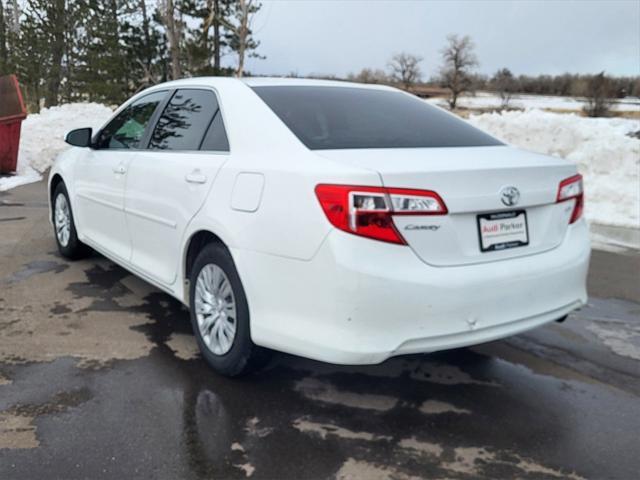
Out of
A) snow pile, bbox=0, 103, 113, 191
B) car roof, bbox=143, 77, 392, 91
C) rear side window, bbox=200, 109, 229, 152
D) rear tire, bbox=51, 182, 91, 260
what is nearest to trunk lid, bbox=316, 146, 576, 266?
rear side window, bbox=200, 109, 229, 152

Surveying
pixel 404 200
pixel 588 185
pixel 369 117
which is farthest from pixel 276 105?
pixel 588 185

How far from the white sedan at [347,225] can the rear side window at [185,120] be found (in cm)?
2

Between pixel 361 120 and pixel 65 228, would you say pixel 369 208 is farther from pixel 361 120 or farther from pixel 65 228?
pixel 65 228

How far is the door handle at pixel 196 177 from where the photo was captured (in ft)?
10.6

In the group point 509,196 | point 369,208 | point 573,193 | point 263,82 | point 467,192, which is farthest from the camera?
point 263,82

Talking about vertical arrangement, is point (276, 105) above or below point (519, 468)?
above

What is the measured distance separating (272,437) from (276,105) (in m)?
1.71

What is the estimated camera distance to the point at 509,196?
2727 millimetres

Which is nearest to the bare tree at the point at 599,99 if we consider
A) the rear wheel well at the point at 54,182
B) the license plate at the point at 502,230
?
the rear wheel well at the point at 54,182

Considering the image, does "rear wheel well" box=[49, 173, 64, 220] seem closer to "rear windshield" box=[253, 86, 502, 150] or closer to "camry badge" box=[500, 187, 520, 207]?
"rear windshield" box=[253, 86, 502, 150]

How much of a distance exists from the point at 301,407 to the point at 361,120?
5.16 feet

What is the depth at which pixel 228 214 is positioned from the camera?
117 inches

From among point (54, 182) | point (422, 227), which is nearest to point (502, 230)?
point (422, 227)

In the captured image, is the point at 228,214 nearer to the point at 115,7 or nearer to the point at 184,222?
the point at 184,222
